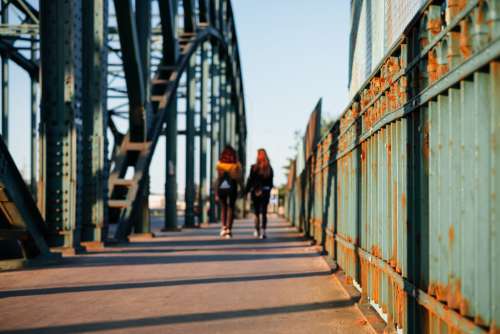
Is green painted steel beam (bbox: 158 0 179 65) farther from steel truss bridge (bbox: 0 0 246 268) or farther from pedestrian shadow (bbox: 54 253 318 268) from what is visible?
pedestrian shadow (bbox: 54 253 318 268)

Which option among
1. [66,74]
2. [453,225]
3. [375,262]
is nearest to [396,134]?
[375,262]

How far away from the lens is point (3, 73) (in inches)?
824

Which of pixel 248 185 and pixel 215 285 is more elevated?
pixel 248 185

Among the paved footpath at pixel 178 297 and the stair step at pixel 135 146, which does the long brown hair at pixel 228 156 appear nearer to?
the stair step at pixel 135 146

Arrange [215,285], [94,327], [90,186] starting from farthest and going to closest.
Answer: [90,186] < [215,285] < [94,327]

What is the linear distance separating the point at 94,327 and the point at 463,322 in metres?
2.41

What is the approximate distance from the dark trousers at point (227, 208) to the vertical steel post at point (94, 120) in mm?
3725

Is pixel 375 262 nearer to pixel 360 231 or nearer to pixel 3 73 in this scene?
pixel 360 231

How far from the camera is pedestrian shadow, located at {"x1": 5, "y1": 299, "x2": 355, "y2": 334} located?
442 centimetres

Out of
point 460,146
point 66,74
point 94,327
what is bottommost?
point 94,327

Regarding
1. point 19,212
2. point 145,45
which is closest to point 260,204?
point 145,45

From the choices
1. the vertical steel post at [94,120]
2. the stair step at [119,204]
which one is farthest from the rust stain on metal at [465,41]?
the stair step at [119,204]

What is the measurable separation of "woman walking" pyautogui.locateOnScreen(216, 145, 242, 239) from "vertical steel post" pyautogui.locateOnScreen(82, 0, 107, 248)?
3.75m

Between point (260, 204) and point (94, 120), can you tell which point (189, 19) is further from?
point (94, 120)
